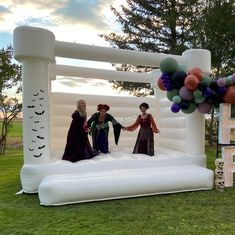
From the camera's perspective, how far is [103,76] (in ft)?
20.7

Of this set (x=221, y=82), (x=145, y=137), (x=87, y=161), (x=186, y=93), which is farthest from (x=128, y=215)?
(x=221, y=82)

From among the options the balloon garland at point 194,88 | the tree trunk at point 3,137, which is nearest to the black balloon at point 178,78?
the balloon garland at point 194,88

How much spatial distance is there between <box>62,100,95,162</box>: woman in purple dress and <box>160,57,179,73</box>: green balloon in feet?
4.64

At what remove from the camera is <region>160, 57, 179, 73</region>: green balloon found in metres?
4.78

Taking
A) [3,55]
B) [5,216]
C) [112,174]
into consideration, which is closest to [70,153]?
[112,174]

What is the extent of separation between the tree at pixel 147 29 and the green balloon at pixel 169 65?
24.8 feet

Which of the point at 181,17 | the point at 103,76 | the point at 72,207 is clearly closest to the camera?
the point at 72,207

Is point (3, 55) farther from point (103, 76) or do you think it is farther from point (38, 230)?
point (38, 230)

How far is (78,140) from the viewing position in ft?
16.2

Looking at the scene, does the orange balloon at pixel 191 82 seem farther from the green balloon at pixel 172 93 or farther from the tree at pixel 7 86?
the tree at pixel 7 86

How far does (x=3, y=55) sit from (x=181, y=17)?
689cm

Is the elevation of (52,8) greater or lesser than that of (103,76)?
greater

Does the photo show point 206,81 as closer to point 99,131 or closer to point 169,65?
point 169,65

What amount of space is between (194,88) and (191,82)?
0.13m
